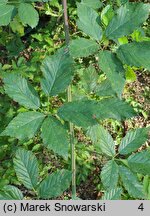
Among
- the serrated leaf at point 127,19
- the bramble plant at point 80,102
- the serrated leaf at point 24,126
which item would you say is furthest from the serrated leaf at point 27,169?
the serrated leaf at point 127,19

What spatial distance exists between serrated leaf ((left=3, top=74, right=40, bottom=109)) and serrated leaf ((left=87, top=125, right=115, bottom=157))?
277mm

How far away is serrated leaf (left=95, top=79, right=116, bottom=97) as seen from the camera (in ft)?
4.49

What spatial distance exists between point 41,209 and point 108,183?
239 millimetres

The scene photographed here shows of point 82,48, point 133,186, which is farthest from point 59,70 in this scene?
point 133,186

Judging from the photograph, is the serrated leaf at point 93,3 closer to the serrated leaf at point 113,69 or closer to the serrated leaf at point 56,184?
the serrated leaf at point 113,69

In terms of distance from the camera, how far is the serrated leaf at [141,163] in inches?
45.6

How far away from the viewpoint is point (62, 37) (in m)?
3.00

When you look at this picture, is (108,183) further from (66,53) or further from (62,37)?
(62,37)

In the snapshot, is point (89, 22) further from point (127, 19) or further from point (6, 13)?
point (6, 13)

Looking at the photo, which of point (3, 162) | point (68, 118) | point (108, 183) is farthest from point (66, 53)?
point (3, 162)

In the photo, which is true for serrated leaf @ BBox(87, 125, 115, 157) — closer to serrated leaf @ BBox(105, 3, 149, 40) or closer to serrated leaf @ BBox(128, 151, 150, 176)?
serrated leaf @ BBox(128, 151, 150, 176)

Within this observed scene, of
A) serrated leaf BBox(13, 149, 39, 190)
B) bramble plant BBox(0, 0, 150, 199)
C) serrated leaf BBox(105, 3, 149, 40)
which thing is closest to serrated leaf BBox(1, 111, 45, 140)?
bramble plant BBox(0, 0, 150, 199)

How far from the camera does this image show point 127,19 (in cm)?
110

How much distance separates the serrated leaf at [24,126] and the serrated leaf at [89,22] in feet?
0.96
